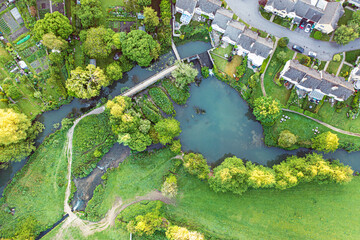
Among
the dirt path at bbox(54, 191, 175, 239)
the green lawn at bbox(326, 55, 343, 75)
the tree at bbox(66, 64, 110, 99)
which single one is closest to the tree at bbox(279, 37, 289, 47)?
the green lawn at bbox(326, 55, 343, 75)

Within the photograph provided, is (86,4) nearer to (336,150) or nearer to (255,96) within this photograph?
(255,96)

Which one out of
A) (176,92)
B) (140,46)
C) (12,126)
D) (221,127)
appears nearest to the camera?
(12,126)

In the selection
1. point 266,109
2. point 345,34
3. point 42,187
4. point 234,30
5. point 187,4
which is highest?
point 187,4

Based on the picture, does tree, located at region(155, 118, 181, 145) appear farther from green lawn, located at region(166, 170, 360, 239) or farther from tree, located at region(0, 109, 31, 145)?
tree, located at region(0, 109, 31, 145)

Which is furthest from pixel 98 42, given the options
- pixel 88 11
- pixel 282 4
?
pixel 282 4

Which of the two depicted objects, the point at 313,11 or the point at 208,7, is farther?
the point at 208,7

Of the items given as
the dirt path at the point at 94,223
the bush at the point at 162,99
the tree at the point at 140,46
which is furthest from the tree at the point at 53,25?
the dirt path at the point at 94,223

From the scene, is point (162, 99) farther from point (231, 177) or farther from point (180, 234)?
point (180, 234)

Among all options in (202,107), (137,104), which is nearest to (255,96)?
(202,107)
